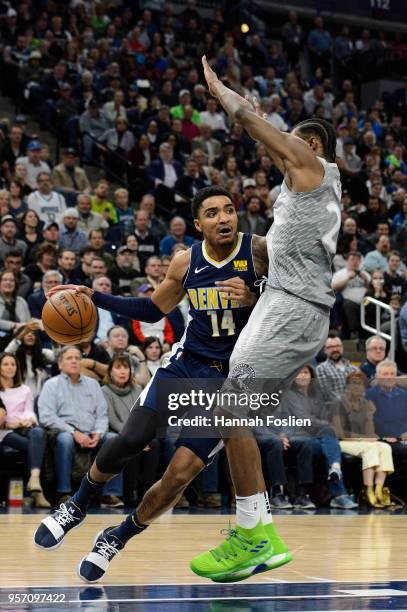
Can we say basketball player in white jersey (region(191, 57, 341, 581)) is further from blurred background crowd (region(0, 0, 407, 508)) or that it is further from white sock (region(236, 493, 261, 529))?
blurred background crowd (region(0, 0, 407, 508))

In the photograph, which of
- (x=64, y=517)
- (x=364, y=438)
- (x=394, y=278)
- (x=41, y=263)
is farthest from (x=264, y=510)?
(x=394, y=278)

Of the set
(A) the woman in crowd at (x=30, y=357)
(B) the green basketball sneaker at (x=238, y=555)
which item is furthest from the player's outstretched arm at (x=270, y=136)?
(A) the woman in crowd at (x=30, y=357)

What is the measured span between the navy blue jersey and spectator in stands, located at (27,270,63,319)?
5.81 metres

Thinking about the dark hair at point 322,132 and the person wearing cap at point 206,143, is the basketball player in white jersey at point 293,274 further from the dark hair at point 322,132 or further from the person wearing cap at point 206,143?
the person wearing cap at point 206,143

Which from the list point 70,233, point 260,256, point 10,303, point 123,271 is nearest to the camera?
point 260,256

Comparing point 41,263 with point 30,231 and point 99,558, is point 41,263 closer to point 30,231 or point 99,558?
point 30,231

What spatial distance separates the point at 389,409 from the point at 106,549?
251 inches

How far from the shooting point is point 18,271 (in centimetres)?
1158

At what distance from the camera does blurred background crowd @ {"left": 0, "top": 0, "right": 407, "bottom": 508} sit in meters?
10.4

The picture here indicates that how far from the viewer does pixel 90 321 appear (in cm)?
547

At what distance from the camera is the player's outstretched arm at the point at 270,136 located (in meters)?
4.69

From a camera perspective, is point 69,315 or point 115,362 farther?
point 115,362

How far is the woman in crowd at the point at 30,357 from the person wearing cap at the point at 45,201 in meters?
3.31

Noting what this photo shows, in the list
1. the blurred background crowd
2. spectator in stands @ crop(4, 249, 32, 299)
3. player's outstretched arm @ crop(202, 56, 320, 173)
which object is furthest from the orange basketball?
spectator in stands @ crop(4, 249, 32, 299)
